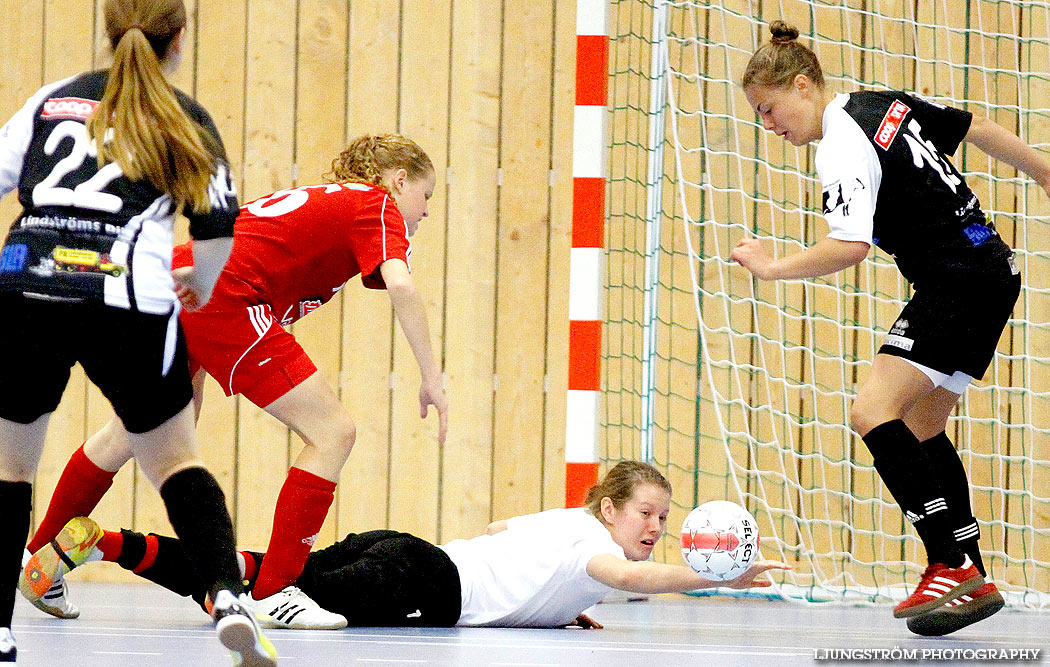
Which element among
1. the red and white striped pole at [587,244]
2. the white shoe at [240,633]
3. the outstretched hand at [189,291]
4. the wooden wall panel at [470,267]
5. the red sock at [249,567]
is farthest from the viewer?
the wooden wall panel at [470,267]

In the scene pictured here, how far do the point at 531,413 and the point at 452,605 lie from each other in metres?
1.90

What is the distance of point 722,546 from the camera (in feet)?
9.84

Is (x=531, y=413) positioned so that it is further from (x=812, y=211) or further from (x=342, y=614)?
(x=342, y=614)

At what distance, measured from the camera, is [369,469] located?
5.32 metres

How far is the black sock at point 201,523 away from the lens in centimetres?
238

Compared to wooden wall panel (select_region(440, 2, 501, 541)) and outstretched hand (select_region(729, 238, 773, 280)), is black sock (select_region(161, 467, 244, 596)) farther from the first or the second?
wooden wall panel (select_region(440, 2, 501, 541))

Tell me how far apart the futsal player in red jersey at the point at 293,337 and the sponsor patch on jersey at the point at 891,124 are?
4.32 feet

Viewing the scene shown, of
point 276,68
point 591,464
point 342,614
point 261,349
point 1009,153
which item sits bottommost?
point 342,614

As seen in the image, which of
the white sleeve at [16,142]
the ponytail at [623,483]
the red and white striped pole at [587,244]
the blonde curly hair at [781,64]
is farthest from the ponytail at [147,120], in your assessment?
the red and white striped pole at [587,244]

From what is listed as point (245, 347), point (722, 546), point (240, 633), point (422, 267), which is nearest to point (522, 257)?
point (422, 267)

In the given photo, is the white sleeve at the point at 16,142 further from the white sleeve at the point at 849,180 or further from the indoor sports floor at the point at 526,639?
the white sleeve at the point at 849,180

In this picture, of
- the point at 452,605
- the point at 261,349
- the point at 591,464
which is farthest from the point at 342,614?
the point at 591,464

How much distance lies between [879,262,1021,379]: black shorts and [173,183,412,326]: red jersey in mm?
1403

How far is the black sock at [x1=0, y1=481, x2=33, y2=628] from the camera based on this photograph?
88.9 inches
